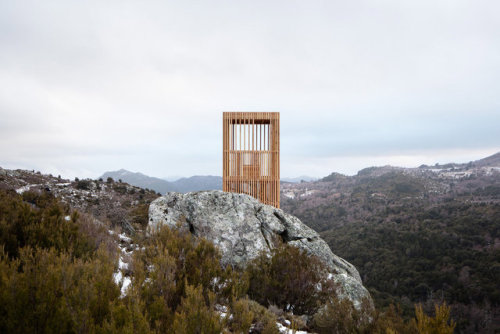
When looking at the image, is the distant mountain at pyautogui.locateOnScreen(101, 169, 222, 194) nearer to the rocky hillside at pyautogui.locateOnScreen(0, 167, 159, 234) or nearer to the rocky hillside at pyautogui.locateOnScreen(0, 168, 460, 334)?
the rocky hillside at pyautogui.locateOnScreen(0, 167, 159, 234)

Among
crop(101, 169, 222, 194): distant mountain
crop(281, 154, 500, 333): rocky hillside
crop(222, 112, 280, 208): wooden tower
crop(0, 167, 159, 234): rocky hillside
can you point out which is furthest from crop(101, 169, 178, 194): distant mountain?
crop(222, 112, 280, 208): wooden tower

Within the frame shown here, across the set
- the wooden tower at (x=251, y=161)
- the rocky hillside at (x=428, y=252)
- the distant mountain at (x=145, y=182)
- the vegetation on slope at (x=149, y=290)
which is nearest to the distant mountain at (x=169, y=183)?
the distant mountain at (x=145, y=182)

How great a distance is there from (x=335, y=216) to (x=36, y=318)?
69.0 m

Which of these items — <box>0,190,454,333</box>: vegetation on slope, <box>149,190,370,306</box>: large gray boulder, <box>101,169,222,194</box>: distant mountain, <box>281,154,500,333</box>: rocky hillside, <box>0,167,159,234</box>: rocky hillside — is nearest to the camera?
<box>0,190,454,333</box>: vegetation on slope

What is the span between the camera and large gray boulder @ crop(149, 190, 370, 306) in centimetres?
605

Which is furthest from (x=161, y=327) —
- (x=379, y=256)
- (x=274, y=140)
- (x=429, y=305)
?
(x=379, y=256)

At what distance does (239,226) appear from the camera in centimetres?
641

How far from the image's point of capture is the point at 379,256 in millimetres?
36781

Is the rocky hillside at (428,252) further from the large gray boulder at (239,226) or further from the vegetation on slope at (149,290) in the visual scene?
the vegetation on slope at (149,290)

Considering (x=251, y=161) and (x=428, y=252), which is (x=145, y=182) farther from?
(x=251, y=161)

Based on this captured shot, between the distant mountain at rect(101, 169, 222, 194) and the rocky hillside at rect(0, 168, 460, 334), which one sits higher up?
the rocky hillside at rect(0, 168, 460, 334)

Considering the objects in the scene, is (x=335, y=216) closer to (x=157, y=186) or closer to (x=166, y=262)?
(x=166, y=262)

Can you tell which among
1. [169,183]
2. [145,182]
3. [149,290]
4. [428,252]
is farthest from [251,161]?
[145,182]

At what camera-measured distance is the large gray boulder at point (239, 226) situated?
6.05 metres
